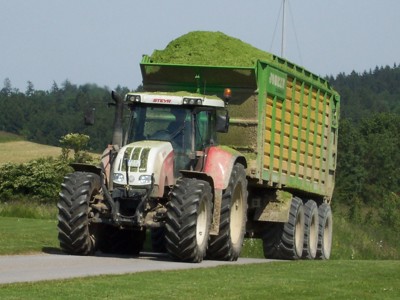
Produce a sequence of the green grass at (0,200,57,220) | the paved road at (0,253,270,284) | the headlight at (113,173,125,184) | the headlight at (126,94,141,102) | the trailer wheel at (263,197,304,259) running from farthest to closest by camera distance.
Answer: the green grass at (0,200,57,220)
the trailer wheel at (263,197,304,259)
the headlight at (126,94,141,102)
the headlight at (113,173,125,184)
the paved road at (0,253,270,284)

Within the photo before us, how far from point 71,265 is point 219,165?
14.6 feet

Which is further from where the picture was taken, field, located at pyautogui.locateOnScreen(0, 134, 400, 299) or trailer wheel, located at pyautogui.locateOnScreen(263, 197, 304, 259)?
trailer wheel, located at pyautogui.locateOnScreen(263, 197, 304, 259)

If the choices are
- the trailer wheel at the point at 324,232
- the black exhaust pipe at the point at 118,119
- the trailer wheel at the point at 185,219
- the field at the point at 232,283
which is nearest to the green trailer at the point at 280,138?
the trailer wheel at the point at 324,232

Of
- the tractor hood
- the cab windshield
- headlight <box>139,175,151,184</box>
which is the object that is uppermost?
the cab windshield

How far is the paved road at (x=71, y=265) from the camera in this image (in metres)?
17.8

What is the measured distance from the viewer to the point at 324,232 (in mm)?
32094

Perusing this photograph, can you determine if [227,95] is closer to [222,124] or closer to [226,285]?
[222,124]

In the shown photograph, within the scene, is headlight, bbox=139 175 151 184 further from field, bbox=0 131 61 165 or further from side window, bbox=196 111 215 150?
field, bbox=0 131 61 165

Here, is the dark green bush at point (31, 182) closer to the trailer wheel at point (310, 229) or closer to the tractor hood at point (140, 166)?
the trailer wheel at point (310, 229)

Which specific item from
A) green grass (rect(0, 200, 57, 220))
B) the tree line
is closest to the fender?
green grass (rect(0, 200, 57, 220))

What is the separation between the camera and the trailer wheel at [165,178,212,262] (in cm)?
2183

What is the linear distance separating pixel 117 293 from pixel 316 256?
54.9ft

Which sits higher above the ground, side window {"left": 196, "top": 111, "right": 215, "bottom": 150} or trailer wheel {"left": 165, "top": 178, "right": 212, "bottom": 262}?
side window {"left": 196, "top": 111, "right": 215, "bottom": 150}

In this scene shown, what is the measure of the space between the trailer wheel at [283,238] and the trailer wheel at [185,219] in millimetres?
6242
